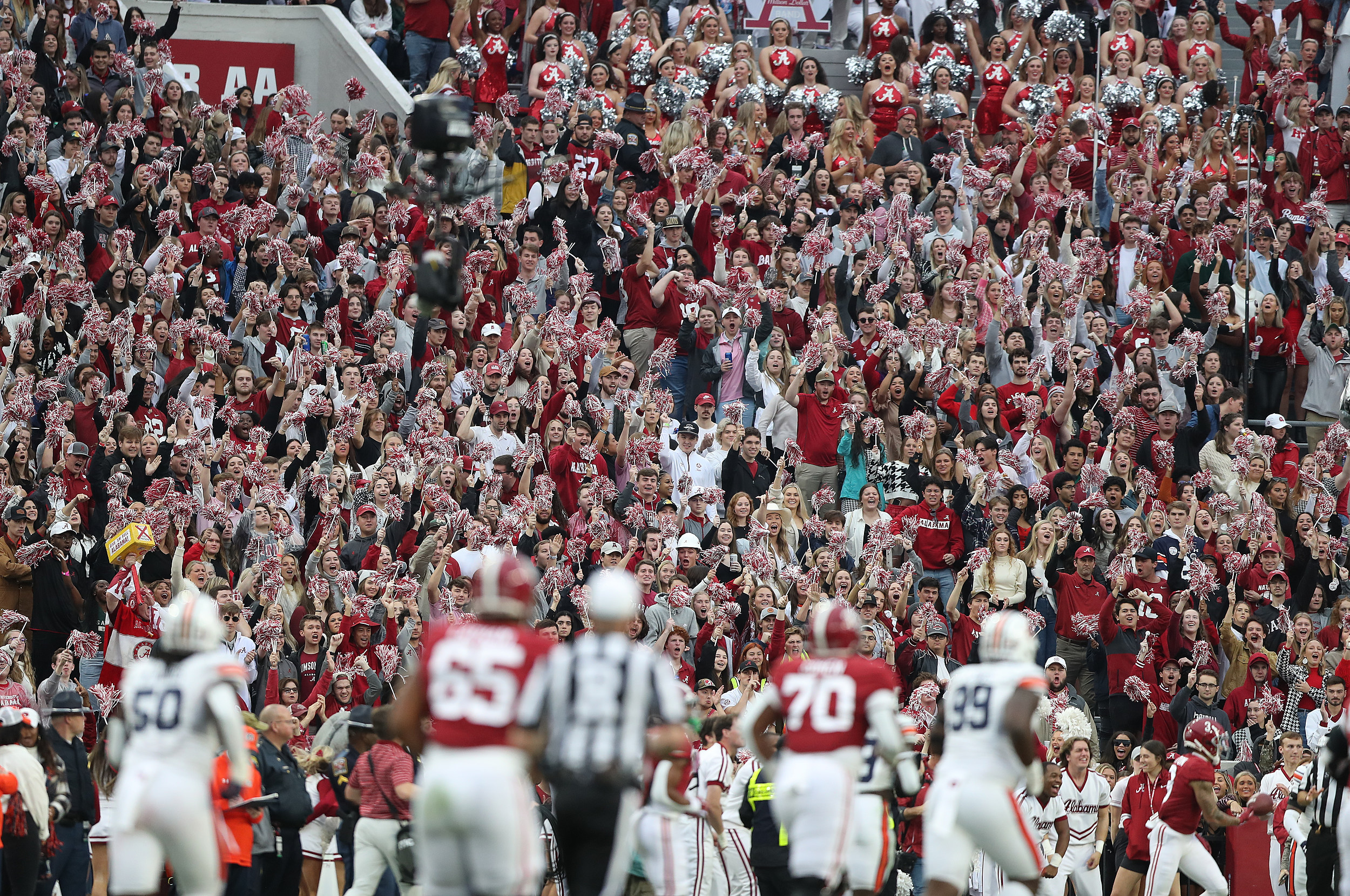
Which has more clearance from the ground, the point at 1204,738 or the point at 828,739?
the point at 828,739

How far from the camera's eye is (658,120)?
22.3 meters

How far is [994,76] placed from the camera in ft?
76.4

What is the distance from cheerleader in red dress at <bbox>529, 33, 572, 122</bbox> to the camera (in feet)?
75.9

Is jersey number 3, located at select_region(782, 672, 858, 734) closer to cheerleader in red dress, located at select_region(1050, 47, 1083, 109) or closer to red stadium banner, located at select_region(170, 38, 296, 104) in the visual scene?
cheerleader in red dress, located at select_region(1050, 47, 1083, 109)

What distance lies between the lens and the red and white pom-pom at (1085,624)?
16984 mm

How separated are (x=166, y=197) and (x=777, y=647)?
7911mm

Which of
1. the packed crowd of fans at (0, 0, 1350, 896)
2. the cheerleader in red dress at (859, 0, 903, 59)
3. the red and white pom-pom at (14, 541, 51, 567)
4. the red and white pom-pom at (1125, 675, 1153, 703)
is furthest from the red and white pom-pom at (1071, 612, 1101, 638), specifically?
the cheerleader in red dress at (859, 0, 903, 59)

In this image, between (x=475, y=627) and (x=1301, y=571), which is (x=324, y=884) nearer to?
(x=475, y=627)

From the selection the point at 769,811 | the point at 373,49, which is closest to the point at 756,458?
the point at 769,811

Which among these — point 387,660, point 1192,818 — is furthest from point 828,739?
point 387,660

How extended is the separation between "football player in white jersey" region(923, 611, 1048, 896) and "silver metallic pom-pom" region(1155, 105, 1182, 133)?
42.0ft

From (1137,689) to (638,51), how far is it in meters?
9.93

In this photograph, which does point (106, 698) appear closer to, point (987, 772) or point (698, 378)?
point (698, 378)

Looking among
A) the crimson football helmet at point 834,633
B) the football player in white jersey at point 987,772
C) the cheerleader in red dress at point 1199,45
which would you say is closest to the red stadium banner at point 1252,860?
the football player in white jersey at point 987,772
